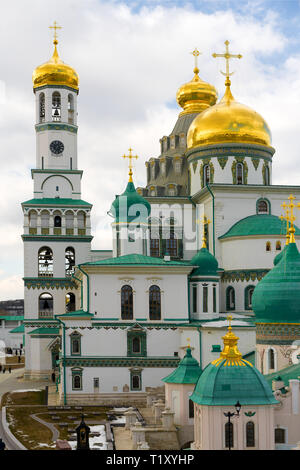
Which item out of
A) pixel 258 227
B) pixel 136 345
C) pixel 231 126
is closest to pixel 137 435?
pixel 136 345

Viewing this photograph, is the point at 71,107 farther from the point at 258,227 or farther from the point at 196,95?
the point at 258,227

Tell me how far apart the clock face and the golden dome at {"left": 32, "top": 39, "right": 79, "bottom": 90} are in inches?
123

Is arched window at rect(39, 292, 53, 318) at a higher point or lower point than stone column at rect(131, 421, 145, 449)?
higher

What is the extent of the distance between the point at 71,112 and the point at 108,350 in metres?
14.5

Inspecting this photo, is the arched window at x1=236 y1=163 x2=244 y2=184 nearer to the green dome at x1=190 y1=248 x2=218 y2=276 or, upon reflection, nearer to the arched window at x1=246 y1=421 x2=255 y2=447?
the green dome at x1=190 y1=248 x2=218 y2=276

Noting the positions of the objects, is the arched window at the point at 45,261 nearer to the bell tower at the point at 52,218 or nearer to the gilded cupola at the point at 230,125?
the bell tower at the point at 52,218

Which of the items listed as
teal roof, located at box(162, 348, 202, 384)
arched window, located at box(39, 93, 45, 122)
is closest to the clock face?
arched window, located at box(39, 93, 45, 122)

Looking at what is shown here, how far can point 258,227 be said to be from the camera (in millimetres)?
34531

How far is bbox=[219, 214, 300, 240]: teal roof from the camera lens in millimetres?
34128

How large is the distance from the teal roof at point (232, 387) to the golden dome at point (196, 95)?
29.1 m

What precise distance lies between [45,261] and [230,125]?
1191 cm

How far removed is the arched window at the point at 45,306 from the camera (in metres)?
37.8

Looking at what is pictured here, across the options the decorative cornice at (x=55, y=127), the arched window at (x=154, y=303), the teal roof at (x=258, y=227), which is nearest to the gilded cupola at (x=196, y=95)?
the decorative cornice at (x=55, y=127)
